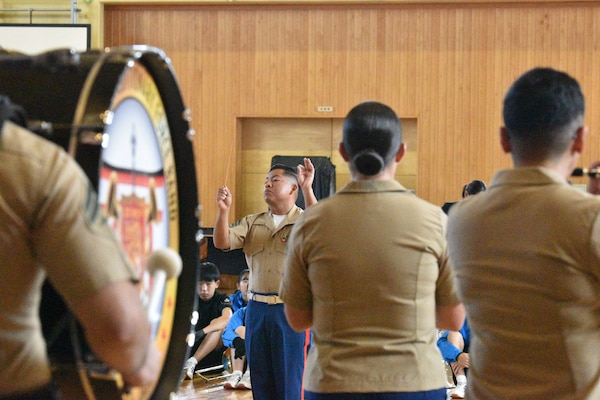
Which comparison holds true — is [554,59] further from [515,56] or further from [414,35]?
[414,35]

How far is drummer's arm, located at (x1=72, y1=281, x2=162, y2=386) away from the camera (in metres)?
1.12

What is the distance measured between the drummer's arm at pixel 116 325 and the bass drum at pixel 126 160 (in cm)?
6

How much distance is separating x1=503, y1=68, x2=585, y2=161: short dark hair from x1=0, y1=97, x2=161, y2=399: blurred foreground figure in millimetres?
983

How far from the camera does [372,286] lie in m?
2.13

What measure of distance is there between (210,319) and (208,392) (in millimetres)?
1089

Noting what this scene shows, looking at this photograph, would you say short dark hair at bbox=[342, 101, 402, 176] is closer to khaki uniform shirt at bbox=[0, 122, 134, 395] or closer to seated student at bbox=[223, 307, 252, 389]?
khaki uniform shirt at bbox=[0, 122, 134, 395]

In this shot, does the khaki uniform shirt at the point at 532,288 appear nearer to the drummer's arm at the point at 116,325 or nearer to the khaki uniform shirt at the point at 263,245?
the drummer's arm at the point at 116,325

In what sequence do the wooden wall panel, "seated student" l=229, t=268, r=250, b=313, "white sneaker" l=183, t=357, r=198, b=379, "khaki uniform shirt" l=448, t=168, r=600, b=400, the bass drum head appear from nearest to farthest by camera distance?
1. the bass drum head
2. "khaki uniform shirt" l=448, t=168, r=600, b=400
3. "white sneaker" l=183, t=357, r=198, b=379
4. "seated student" l=229, t=268, r=250, b=313
5. the wooden wall panel

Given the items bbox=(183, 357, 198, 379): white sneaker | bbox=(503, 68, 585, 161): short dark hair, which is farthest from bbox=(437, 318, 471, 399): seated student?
bbox=(503, 68, 585, 161): short dark hair

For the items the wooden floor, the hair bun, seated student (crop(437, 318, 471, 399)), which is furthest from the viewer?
the wooden floor

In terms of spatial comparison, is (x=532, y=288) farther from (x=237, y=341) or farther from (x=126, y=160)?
(x=237, y=341)

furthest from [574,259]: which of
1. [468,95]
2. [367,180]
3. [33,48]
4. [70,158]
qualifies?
[33,48]

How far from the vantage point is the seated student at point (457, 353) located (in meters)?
5.80

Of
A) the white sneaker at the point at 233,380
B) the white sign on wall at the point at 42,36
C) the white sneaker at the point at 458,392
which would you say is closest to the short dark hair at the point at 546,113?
the white sneaker at the point at 458,392
